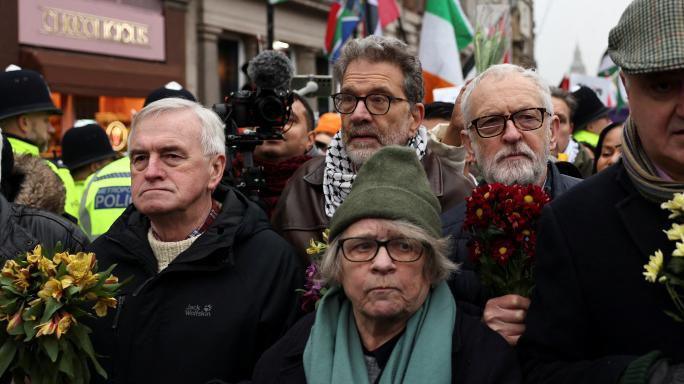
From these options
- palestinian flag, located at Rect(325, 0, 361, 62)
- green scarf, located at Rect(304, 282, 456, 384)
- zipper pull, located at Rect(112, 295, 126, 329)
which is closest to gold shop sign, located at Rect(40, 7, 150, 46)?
palestinian flag, located at Rect(325, 0, 361, 62)

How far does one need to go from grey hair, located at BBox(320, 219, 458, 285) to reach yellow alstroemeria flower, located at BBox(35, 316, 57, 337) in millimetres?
993

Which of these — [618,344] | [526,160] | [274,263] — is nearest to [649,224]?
[618,344]

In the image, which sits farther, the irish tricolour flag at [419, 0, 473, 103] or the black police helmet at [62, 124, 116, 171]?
the irish tricolour flag at [419, 0, 473, 103]

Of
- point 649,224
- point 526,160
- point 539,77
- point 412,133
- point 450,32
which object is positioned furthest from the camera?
point 450,32

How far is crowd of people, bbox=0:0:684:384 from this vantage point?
227 centimetres

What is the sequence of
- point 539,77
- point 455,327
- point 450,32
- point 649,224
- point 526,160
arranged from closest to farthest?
point 649,224
point 455,327
point 526,160
point 539,77
point 450,32

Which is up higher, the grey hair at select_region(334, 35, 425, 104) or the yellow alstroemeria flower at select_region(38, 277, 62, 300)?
the grey hair at select_region(334, 35, 425, 104)

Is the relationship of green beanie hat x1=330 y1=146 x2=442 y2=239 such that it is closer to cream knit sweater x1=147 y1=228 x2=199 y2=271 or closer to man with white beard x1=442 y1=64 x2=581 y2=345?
man with white beard x1=442 y1=64 x2=581 y2=345

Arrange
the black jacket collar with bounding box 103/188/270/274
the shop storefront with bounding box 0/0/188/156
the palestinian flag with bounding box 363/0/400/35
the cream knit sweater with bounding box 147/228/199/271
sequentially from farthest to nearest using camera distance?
the shop storefront with bounding box 0/0/188/156, the palestinian flag with bounding box 363/0/400/35, the cream knit sweater with bounding box 147/228/199/271, the black jacket collar with bounding box 103/188/270/274

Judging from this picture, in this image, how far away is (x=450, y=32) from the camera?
8.66 m

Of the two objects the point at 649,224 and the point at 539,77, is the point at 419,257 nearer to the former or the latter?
the point at 649,224

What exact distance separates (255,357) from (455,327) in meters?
1.00

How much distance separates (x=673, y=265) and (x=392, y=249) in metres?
0.95

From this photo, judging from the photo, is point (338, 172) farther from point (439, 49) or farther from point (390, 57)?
point (439, 49)
